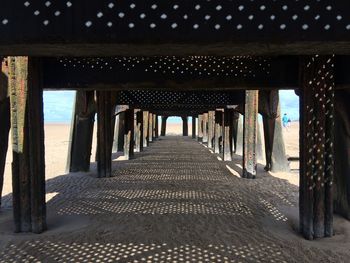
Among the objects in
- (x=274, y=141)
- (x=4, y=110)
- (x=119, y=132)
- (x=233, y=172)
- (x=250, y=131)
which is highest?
(x=4, y=110)

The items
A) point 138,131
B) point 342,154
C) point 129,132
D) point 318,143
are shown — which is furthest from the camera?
point 138,131

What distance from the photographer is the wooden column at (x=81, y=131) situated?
11.1 m

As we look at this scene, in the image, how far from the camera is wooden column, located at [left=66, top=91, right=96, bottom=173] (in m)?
11.1

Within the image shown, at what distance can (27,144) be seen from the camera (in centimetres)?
539

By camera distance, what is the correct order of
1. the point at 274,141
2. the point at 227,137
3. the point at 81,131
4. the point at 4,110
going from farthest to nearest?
the point at 227,137 → the point at 274,141 → the point at 81,131 → the point at 4,110

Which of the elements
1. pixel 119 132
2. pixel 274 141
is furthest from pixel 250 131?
pixel 119 132

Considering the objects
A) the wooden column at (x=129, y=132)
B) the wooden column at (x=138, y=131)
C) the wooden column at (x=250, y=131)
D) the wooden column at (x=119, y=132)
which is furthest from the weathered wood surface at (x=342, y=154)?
the wooden column at (x=119, y=132)

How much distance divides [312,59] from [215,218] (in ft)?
9.39

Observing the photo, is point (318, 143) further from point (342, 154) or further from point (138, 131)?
point (138, 131)

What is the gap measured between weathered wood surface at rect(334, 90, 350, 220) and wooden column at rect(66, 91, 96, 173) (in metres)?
7.10

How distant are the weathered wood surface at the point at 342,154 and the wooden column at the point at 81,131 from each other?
7.10 metres

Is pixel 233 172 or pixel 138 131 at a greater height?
pixel 138 131

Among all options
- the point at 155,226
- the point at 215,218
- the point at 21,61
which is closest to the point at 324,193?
the point at 215,218

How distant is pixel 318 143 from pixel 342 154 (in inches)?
43.9
